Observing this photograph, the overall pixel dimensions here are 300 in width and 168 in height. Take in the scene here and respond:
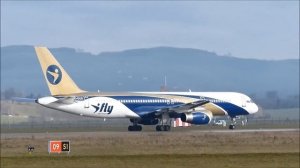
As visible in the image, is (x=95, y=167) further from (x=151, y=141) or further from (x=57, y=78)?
(x=57, y=78)

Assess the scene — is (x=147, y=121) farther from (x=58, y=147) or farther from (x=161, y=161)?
(x=161, y=161)

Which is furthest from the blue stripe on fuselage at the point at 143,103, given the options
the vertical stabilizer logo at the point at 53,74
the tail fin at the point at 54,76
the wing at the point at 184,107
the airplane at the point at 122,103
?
the vertical stabilizer logo at the point at 53,74

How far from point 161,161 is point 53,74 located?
3902 cm

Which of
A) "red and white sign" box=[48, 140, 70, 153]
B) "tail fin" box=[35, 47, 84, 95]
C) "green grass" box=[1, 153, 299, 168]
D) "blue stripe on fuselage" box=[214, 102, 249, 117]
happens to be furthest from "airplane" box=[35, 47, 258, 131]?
"green grass" box=[1, 153, 299, 168]

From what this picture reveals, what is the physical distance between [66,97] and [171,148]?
25.1 metres

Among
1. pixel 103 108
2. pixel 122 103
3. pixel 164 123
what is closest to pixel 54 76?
pixel 103 108

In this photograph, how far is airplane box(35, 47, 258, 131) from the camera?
90438 millimetres

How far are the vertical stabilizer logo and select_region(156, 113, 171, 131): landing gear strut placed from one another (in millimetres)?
10614

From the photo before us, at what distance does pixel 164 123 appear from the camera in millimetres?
92938

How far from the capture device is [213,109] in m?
96.9

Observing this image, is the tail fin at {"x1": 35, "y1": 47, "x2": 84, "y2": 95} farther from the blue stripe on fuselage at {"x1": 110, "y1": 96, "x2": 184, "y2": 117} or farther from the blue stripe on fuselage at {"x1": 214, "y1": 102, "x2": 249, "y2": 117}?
the blue stripe on fuselage at {"x1": 214, "y1": 102, "x2": 249, "y2": 117}

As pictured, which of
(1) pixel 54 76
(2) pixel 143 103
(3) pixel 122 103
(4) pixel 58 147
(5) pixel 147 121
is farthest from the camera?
(5) pixel 147 121

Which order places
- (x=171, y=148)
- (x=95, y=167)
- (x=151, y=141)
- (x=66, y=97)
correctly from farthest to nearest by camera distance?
1. (x=66, y=97)
2. (x=151, y=141)
3. (x=171, y=148)
4. (x=95, y=167)

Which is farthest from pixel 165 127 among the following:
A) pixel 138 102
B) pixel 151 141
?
pixel 151 141
